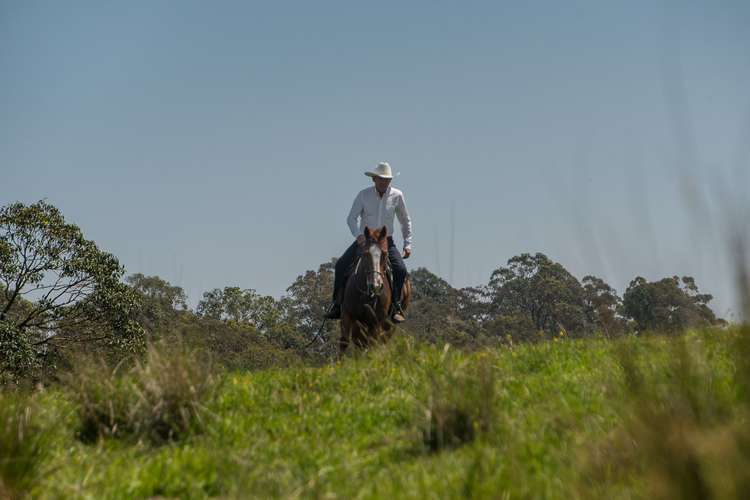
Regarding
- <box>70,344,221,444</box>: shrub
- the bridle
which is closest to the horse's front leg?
the bridle

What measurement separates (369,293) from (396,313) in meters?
1.11

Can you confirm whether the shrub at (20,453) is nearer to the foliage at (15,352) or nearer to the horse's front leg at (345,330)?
the horse's front leg at (345,330)

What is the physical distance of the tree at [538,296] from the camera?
71.7 metres

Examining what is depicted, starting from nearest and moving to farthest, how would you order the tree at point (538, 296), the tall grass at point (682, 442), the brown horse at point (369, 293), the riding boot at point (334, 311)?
the tall grass at point (682, 442) < the brown horse at point (369, 293) < the riding boot at point (334, 311) < the tree at point (538, 296)

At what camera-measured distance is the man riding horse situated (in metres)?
14.6

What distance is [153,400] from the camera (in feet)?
22.9

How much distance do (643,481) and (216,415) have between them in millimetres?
3821

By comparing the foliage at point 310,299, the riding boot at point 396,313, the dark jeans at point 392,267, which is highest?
the foliage at point 310,299

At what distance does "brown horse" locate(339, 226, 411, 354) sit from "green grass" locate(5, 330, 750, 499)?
4.42 m

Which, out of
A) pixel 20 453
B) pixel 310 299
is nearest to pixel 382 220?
pixel 20 453

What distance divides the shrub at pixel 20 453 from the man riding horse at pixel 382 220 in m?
8.82

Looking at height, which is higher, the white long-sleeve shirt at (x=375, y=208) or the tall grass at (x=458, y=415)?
the white long-sleeve shirt at (x=375, y=208)

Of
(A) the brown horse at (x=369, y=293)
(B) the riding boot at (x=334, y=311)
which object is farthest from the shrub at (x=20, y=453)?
(B) the riding boot at (x=334, y=311)

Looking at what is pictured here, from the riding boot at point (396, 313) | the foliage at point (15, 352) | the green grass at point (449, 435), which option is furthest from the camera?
the foliage at point (15, 352)
